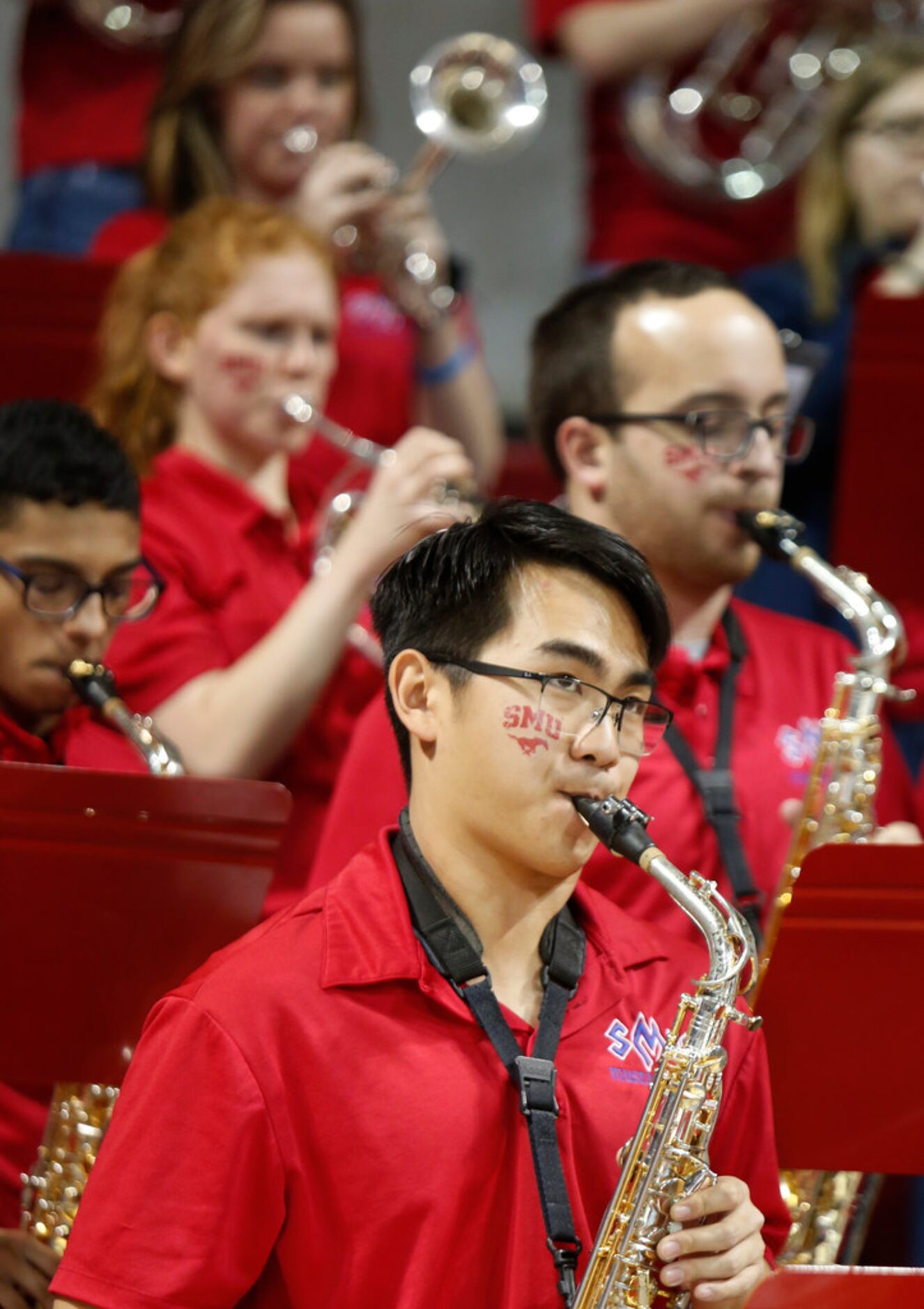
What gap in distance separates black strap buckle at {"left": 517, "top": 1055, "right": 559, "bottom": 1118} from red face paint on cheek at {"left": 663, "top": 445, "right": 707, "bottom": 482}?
48.7 inches

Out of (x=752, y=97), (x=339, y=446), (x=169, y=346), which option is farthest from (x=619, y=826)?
(x=752, y=97)

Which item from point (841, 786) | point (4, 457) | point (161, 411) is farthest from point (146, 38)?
point (841, 786)

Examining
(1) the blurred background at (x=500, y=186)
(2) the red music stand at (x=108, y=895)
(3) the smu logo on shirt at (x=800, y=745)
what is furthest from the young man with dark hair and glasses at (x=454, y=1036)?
(1) the blurred background at (x=500, y=186)

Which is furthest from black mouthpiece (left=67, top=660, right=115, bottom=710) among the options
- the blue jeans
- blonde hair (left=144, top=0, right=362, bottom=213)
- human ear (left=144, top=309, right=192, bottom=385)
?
the blue jeans

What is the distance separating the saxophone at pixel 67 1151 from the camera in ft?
7.86

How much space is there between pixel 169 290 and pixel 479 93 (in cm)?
84

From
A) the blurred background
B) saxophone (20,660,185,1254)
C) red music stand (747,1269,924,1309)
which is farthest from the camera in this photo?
the blurred background

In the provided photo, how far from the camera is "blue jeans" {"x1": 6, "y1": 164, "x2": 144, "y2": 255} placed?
4.15m

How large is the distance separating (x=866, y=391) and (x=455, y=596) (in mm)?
1781

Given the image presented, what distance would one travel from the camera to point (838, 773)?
2.80 meters

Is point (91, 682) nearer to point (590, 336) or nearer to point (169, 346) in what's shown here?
point (590, 336)

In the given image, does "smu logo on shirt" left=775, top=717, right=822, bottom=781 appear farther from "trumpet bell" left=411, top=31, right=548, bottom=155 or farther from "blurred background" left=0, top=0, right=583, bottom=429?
"blurred background" left=0, top=0, right=583, bottom=429

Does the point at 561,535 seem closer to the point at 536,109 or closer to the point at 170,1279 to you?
the point at 170,1279

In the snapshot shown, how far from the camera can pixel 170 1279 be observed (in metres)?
1.77
